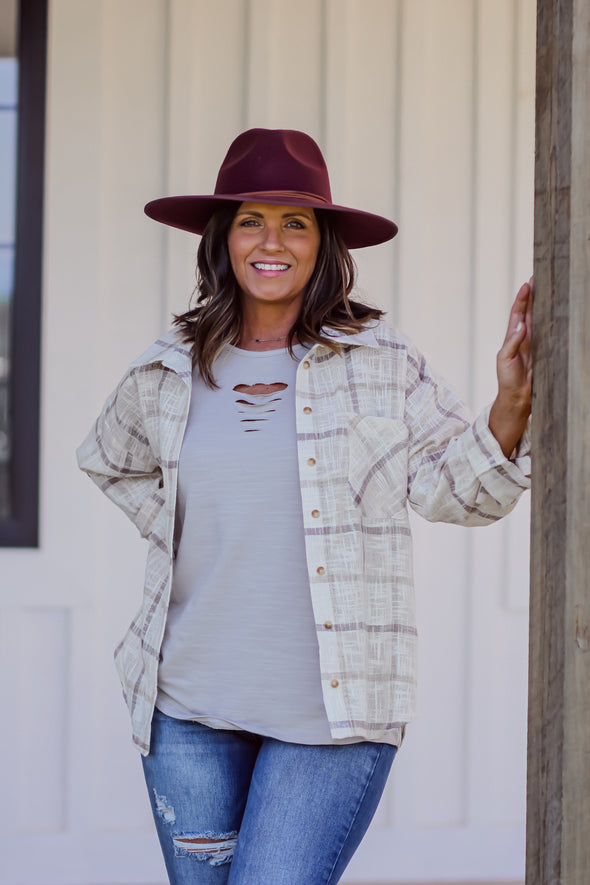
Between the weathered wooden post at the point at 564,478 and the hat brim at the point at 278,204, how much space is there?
2.15 feet

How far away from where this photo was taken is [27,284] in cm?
309

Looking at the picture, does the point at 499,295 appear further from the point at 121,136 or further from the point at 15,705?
the point at 15,705

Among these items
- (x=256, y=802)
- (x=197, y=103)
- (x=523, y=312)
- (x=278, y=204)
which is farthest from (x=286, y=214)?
(x=197, y=103)

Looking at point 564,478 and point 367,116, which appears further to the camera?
point 367,116

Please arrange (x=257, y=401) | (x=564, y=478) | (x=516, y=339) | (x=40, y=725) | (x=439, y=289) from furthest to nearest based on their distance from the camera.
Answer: (x=439, y=289) < (x=40, y=725) < (x=257, y=401) < (x=516, y=339) < (x=564, y=478)

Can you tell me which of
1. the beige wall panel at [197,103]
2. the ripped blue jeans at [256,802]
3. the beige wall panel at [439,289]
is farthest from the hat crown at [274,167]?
the beige wall panel at [439,289]

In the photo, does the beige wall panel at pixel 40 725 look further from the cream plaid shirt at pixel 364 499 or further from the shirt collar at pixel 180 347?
the shirt collar at pixel 180 347

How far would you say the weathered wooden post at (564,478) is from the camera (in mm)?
1226

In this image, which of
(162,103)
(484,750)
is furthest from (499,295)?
(484,750)

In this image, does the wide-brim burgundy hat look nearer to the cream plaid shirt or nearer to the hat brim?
the hat brim

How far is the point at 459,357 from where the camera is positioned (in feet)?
10.4

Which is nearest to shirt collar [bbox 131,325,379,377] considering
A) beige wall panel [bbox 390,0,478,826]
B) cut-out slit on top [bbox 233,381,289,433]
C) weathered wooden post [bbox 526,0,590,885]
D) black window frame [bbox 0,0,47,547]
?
cut-out slit on top [bbox 233,381,289,433]

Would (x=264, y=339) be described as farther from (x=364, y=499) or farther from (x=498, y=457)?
(x=498, y=457)

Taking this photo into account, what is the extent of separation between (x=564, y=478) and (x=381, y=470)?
0.53 meters
